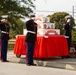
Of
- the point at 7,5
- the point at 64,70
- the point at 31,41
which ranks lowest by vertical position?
the point at 64,70

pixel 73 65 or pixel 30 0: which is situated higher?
pixel 30 0

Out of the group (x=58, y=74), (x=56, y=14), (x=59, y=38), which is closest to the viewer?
(x=58, y=74)

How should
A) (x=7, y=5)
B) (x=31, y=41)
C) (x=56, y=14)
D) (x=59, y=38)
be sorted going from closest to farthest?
1. (x=31, y=41)
2. (x=59, y=38)
3. (x=7, y=5)
4. (x=56, y=14)

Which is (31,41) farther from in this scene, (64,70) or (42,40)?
(64,70)

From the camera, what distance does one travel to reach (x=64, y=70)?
38.4ft

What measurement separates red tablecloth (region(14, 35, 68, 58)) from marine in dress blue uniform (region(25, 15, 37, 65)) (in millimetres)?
455

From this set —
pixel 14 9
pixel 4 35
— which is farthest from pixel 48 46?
pixel 14 9

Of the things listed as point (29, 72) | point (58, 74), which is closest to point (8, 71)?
point (29, 72)

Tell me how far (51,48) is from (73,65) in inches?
63.0

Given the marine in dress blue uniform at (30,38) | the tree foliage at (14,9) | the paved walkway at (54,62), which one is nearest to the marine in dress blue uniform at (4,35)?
the paved walkway at (54,62)

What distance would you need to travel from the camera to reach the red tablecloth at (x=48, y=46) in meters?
13.1

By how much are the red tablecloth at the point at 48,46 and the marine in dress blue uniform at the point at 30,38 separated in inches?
17.9

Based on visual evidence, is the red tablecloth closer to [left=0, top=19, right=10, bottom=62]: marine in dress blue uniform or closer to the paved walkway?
the paved walkway

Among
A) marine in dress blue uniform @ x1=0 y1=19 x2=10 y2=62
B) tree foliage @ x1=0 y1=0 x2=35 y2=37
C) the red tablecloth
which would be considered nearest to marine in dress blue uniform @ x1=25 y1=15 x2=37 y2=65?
the red tablecloth
